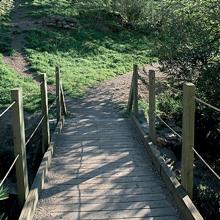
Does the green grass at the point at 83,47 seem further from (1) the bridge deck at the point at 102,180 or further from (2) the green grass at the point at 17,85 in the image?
(1) the bridge deck at the point at 102,180

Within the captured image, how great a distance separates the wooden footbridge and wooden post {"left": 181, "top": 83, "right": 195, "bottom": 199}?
0.05ft

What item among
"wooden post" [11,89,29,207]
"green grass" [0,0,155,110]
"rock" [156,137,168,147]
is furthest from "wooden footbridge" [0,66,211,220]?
"green grass" [0,0,155,110]

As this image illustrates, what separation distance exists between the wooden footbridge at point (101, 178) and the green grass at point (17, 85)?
8.47 ft

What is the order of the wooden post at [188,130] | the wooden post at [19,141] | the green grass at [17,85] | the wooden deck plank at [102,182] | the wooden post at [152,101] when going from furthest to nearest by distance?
the green grass at [17,85], the wooden post at [152,101], the wooden deck plank at [102,182], the wooden post at [188,130], the wooden post at [19,141]

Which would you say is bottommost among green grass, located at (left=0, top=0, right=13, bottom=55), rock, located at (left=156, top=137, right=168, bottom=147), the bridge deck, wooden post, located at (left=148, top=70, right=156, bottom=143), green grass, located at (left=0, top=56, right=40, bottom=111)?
rock, located at (left=156, top=137, right=168, bottom=147)

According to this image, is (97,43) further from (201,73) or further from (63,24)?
(201,73)

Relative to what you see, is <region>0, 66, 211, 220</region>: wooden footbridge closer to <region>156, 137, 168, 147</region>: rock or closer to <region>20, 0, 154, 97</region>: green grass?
<region>156, 137, 168, 147</region>: rock

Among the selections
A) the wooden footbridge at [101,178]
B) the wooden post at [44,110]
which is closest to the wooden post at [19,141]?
the wooden footbridge at [101,178]

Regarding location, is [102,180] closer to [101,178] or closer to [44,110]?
[101,178]

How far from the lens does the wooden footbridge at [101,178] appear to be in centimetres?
465

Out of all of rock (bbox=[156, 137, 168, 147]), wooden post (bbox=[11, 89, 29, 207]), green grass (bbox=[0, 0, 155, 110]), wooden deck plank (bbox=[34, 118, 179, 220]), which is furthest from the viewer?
green grass (bbox=[0, 0, 155, 110])

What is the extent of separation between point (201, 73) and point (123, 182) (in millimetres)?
4509

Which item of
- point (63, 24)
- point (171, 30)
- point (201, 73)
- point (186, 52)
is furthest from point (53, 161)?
point (63, 24)

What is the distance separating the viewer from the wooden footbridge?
465cm
